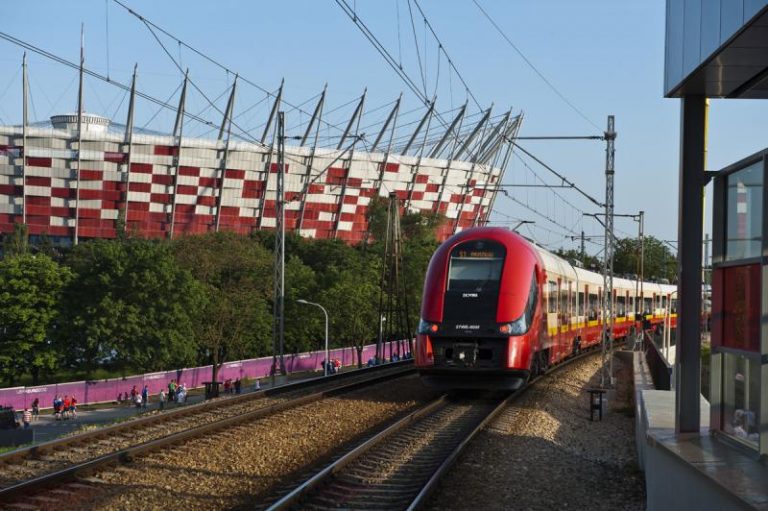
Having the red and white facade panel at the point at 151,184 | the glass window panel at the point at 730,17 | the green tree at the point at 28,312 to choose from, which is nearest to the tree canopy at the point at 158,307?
the green tree at the point at 28,312

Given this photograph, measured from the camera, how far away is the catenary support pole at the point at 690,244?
10.2 metres

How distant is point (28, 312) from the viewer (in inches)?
2040

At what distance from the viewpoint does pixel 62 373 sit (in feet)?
202

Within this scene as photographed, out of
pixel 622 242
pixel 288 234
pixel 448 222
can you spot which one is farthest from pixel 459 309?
pixel 448 222

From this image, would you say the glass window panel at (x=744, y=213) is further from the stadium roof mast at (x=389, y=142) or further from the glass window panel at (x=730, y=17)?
the stadium roof mast at (x=389, y=142)

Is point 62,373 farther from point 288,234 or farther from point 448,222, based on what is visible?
point 448,222

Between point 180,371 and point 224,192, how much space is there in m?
44.9

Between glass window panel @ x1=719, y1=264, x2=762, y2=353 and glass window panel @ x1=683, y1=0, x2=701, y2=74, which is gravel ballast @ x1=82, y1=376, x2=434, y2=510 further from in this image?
glass window panel @ x1=683, y1=0, x2=701, y2=74

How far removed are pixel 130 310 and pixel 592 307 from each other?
26.4 meters

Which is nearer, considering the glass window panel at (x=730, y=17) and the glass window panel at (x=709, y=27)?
the glass window panel at (x=730, y=17)

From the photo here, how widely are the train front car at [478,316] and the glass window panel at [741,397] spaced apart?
1067 cm

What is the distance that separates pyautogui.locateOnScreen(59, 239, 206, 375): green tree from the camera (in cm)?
5166

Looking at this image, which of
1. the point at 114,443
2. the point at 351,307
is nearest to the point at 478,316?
the point at 114,443

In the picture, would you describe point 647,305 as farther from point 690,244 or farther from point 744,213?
point 744,213
